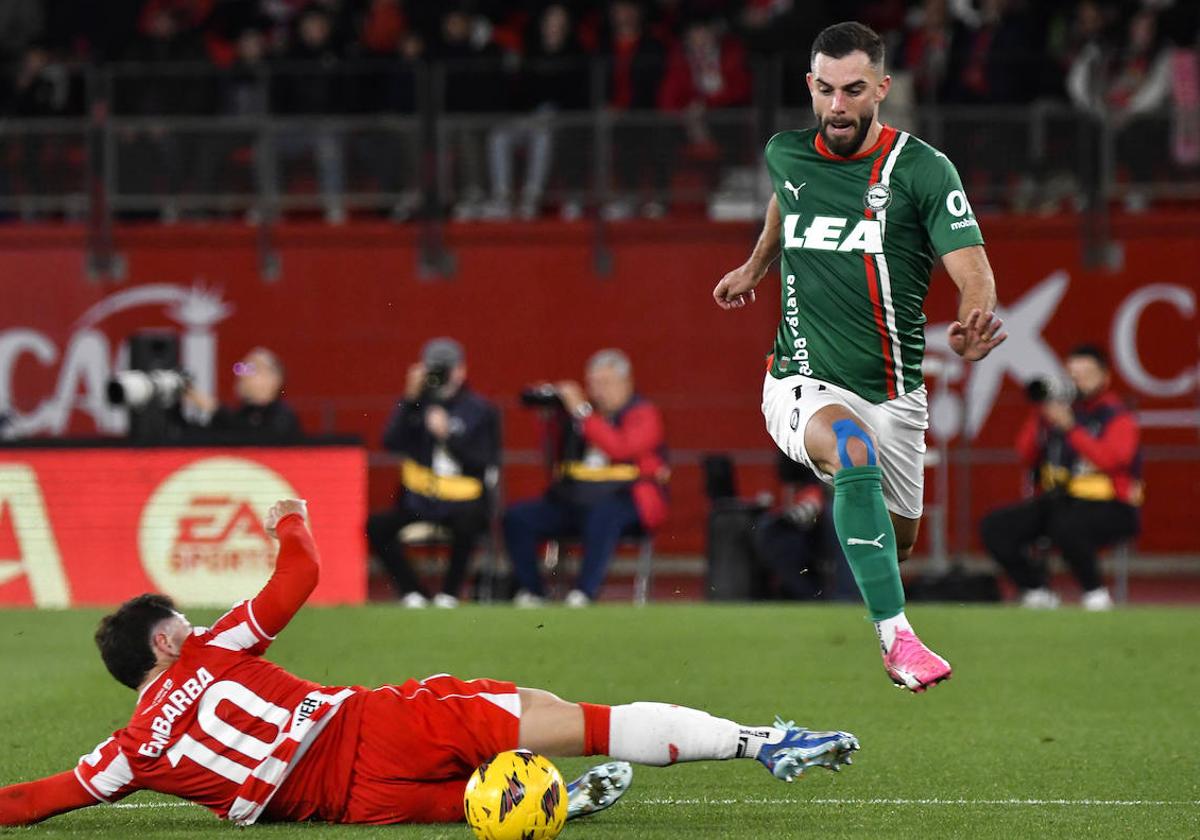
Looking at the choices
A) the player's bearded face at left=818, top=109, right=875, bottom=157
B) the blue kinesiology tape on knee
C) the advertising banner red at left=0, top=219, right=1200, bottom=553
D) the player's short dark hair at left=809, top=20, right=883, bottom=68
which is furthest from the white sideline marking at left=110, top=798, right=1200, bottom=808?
the advertising banner red at left=0, top=219, right=1200, bottom=553

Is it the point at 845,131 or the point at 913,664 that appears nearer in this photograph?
the point at 913,664

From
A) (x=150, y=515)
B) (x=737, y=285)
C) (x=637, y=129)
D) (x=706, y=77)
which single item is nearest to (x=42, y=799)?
(x=737, y=285)

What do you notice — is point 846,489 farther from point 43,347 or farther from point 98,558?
point 43,347

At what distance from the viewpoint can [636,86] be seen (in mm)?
17828

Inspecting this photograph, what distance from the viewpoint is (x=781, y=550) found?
15.0 m

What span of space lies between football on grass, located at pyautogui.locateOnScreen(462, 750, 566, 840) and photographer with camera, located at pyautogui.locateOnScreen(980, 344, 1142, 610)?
9.07 m

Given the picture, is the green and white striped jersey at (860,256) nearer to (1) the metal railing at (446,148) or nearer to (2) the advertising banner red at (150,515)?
(2) the advertising banner red at (150,515)

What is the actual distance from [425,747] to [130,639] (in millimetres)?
997

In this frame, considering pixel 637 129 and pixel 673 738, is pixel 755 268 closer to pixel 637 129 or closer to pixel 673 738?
pixel 673 738

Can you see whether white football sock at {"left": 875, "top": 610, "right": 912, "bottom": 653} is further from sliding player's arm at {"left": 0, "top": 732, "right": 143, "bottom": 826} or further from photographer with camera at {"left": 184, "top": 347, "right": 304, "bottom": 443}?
photographer with camera at {"left": 184, "top": 347, "right": 304, "bottom": 443}

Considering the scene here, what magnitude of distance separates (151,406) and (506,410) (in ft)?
14.9

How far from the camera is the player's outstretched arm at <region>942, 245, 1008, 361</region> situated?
6.39 metres

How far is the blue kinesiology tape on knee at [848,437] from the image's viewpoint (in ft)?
22.2

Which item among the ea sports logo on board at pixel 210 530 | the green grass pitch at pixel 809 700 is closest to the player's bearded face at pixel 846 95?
the green grass pitch at pixel 809 700
